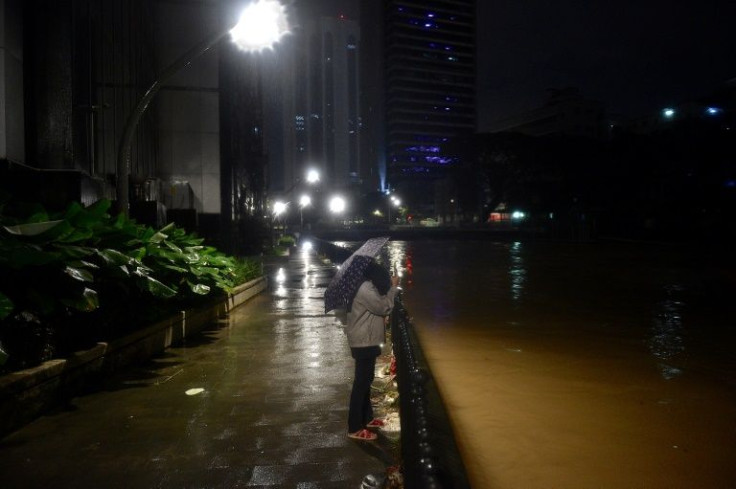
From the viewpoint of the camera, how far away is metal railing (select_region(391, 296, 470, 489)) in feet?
8.93

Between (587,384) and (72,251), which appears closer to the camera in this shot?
(72,251)

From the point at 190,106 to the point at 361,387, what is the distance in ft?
66.8

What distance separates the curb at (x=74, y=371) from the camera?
516 centimetres

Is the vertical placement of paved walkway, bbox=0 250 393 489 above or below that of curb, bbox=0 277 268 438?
below

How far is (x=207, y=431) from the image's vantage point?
5320mm

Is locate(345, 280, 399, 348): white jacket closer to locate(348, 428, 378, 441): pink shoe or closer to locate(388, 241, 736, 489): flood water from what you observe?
locate(348, 428, 378, 441): pink shoe

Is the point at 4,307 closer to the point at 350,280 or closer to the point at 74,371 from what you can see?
the point at 74,371

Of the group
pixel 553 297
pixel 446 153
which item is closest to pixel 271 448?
pixel 553 297

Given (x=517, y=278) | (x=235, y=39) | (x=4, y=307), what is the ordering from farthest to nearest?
1. (x=517, y=278)
2. (x=235, y=39)
3. (x=4, y=307)

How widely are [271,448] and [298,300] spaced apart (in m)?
9.95

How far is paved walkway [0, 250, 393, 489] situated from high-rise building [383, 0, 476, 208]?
496 feet

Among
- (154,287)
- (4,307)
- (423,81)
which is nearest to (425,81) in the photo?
(423,81)

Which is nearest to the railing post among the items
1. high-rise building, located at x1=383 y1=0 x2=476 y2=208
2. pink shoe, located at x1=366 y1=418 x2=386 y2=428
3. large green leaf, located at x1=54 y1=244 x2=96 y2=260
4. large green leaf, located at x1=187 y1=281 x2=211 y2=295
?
pink shoe, located at x1=366 y1=418 x2=386 y2=428

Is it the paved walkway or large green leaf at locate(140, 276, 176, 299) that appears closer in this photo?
the paved walkway
